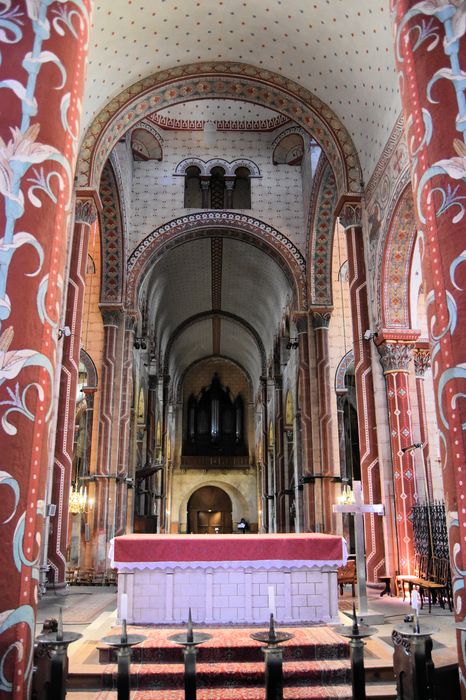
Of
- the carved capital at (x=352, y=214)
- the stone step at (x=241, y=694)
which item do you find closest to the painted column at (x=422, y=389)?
the carved capital at (x=352, y=214)

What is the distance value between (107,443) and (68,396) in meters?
4.88

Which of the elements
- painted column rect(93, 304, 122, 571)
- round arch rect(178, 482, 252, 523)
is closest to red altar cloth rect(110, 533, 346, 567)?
painted column rect(93, 304, 122, 571)

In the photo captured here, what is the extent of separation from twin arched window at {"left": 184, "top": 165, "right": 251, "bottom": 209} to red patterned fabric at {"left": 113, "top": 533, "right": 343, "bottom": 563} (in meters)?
12.2

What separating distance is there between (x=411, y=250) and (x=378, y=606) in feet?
17.4

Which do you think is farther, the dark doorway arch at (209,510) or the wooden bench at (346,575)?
the dark doorway arch at (209,510)

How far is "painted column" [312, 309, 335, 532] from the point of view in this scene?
14193mm

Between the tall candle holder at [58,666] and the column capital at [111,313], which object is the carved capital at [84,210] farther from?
the tall candle holder at [58,666]

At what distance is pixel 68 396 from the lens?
9.16 meters

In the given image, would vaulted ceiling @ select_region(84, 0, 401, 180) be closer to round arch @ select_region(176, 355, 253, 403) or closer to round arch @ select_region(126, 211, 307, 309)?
round arch @ select_region(126, 211, 307, 309)

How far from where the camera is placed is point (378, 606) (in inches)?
304

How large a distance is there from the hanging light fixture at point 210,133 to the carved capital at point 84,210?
844 centimetres

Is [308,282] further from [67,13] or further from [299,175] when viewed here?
[67,13]

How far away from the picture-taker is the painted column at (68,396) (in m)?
8.87

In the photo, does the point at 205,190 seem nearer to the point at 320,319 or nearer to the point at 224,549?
the point at 320,319
